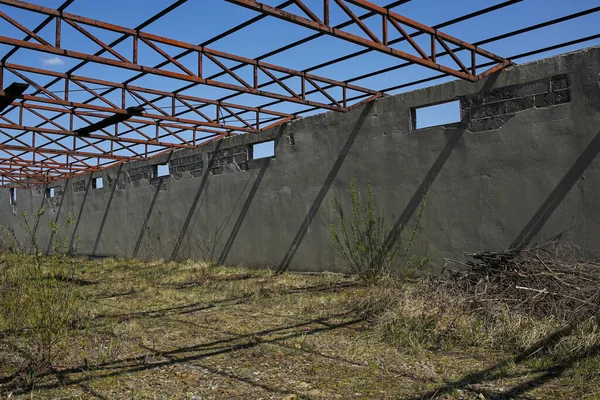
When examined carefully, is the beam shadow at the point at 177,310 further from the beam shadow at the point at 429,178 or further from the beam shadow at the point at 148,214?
the beam shadow at the point at 148,214

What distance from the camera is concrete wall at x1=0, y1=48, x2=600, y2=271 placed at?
22.9ft

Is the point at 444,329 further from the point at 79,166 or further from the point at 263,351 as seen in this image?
the point at 79,166

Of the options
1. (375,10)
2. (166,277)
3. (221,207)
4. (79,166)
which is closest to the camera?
(375,10)

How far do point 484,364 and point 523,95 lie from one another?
14.6 feet

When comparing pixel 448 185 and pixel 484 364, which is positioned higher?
pixel 448 185

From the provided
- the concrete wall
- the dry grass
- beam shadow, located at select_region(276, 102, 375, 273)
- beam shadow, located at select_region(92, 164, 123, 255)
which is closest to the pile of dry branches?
the dry grass

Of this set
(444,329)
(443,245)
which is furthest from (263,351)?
(443,245)

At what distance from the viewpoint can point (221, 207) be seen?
1252 cm

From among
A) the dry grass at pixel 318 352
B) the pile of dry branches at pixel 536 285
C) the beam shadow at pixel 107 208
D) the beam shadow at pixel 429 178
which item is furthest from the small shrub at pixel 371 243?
the beam shadow at pixel 107 208

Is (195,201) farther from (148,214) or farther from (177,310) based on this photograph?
(177,310)

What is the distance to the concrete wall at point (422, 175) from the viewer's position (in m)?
6.98

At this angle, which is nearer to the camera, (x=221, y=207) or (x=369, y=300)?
(x=369, y=300)

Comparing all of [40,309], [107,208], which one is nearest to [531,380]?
[40,309]

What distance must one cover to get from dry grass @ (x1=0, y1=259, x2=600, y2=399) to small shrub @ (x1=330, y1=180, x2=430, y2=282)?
141 centimetres
